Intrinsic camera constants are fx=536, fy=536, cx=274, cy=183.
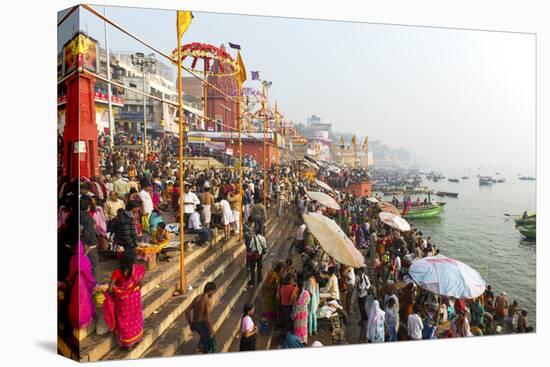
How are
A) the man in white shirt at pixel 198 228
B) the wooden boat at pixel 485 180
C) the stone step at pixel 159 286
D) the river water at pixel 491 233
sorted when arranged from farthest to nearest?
the wooden boat at pixel 485 180, the river water at pixel 491 233, the man in white shirt at pixel 198 228, the stone step at pixel 159 286

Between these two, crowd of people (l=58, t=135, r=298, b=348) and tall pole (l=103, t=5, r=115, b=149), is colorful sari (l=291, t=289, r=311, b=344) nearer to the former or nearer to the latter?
crowd of people (l=58, t=135, r=298, b=348)

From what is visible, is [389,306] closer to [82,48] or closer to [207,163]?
[207,163]

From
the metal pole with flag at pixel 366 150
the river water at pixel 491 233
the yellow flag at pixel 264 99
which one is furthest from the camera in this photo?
the river water at pixel 491 233

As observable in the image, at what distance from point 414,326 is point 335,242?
1756 mm

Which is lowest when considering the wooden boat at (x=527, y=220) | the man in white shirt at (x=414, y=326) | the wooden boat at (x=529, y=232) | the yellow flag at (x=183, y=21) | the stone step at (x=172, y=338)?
the man in white shirt at (x=414, y=326)

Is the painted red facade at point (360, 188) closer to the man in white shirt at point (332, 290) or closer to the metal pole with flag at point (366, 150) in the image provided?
the metal pole with flag at point (366, 150)

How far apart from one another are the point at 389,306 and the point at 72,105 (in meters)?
4.97

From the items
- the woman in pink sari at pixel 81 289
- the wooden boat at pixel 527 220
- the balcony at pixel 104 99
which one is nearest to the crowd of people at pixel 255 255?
the woman in pink sari at pixel 81 289

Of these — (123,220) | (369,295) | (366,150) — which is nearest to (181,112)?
(123,220)

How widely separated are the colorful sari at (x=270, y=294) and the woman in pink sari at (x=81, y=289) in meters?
2.18

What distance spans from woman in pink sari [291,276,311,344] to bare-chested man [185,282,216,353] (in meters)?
1.16

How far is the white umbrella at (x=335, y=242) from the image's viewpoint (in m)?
7.27

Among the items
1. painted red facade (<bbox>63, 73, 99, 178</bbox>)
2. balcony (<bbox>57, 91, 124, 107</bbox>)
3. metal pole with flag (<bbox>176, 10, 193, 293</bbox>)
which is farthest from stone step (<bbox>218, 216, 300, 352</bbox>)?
balcony (<bbox>57, 91, 124, 107</bbox>)

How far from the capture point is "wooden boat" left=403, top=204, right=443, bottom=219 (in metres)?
8.38
